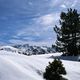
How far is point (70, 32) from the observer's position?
42.2 meters

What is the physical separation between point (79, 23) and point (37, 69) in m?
24.9

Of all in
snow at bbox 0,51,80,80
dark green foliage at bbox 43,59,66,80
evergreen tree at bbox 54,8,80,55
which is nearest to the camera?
snow at bbox 0,51,80,80

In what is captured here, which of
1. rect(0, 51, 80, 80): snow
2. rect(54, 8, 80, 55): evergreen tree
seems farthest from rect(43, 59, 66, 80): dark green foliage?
rect(54, 8, 80, 55): evergreen tree

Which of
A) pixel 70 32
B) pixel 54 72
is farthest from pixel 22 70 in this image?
pixel 70 32

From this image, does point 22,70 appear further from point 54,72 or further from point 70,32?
point 70,32

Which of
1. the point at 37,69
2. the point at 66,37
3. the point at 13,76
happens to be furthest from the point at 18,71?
the point at 66,37

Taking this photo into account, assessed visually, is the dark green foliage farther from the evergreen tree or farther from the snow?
the evergreen tree

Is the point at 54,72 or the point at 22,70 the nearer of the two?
the point at 22,70

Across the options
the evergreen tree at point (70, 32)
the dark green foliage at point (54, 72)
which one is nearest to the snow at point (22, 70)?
the dark green foliage at point (54, 72)

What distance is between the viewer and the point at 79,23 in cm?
4169

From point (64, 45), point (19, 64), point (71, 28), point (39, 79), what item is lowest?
point (39, 79)

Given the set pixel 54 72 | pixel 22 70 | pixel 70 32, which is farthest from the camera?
pixel 70 32

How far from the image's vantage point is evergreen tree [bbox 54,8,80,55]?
42078 millimetres

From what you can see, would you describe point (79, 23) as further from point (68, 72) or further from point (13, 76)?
point (13, 76)
